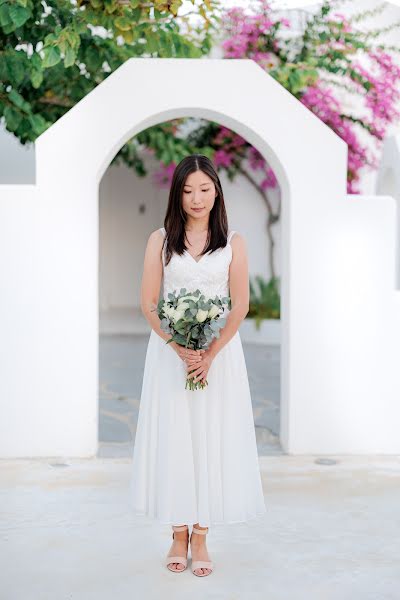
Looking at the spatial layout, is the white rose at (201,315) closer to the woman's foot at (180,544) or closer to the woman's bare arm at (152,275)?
the woman's bare arm at (152,275)

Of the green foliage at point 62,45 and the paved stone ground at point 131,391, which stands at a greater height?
the green foliage at point 62,45

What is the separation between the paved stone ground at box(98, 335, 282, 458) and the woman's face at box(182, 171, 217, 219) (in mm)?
2810

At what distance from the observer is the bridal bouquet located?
3.66 m

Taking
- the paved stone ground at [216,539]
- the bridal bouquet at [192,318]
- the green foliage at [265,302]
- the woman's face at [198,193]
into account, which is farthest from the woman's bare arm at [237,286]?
the green foliage at [265,302]

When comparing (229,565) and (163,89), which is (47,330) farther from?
(229,565)

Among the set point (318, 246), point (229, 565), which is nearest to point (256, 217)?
point (318, 246)

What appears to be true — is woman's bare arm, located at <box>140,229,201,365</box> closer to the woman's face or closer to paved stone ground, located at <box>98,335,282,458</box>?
the woman's face

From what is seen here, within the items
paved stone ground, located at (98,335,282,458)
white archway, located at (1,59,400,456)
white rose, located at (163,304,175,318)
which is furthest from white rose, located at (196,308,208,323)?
paved stone ground, located at (98,335,282,458)

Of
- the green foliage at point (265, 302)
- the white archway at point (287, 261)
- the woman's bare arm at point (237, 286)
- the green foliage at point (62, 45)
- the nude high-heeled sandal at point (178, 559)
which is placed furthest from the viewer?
the green foliage at point (265, 302)

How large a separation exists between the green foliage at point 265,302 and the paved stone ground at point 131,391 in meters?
0.71

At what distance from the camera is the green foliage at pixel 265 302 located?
13031 millimetres

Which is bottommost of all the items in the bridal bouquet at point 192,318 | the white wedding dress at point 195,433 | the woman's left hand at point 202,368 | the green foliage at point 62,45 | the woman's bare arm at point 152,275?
the white wedding dress at point 195,433

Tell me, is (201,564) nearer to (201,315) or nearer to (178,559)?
(178,559)

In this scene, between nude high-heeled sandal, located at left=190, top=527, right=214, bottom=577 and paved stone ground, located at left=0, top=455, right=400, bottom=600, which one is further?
nude high-heeled sandal, located at left=190, top=527, right=214, bottom=577
